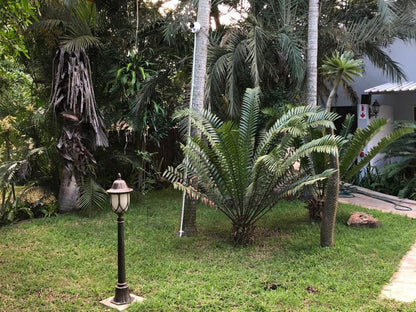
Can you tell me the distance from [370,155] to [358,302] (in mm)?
2877

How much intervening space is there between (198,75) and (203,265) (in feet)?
9.60

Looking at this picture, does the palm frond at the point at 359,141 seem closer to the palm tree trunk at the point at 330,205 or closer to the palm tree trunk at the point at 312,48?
the palm tree trunk at the point at 330,205

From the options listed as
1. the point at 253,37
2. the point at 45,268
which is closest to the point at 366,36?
the point at 253,37

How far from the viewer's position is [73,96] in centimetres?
725

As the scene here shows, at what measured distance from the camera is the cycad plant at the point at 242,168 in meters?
5.29

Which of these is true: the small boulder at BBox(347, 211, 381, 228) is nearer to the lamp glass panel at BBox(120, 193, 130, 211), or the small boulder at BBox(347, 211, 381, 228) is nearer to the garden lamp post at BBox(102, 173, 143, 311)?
the garden lamp post at BBox(102, 173, 143, 311)

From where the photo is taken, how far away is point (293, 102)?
8648 mm

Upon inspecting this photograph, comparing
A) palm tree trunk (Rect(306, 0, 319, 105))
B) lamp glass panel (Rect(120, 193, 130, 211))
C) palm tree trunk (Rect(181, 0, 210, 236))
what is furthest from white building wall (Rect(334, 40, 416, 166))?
lamp glass panel (Rect(120, 193, 130, 211))

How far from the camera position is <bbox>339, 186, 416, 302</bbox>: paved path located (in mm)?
4043

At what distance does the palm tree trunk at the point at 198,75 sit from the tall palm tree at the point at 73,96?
97.8 inches

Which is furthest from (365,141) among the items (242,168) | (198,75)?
(198,75)

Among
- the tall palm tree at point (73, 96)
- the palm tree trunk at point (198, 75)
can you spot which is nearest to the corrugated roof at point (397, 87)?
the palm tree trunk at point (198, 75)

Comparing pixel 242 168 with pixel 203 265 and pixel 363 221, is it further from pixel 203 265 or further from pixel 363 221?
pixel 363 221

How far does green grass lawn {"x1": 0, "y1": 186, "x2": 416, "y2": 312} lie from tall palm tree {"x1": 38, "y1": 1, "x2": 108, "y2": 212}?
3.44 ft
